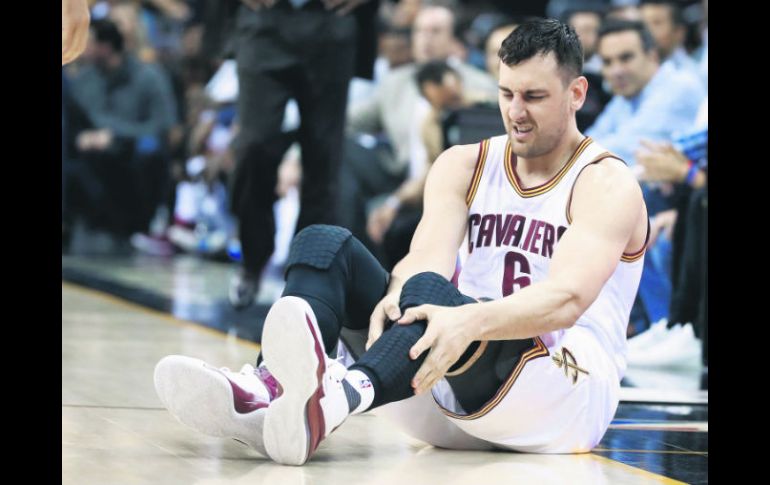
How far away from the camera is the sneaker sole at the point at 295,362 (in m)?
2.73

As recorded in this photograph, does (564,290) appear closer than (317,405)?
No

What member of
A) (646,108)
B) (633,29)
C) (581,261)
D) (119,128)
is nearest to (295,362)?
(581,261)

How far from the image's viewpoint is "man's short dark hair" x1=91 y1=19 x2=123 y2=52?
10.2 meters

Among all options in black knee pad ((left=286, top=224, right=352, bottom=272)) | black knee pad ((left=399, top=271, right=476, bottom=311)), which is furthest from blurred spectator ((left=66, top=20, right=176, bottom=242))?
black knee pad ((left=399, top=271, right=476, bottom=311))

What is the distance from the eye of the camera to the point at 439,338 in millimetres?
2879

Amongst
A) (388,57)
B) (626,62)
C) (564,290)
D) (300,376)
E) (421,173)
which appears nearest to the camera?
(300,376)

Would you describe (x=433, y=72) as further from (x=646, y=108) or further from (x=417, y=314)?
(x=417, y=314)

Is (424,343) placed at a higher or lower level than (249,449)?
higher

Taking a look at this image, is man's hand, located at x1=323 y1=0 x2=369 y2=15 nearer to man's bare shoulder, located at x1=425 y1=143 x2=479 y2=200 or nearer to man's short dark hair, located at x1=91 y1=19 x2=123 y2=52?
man's bare shoulder, located at x1=425 y1=143 x2=479 y2=200

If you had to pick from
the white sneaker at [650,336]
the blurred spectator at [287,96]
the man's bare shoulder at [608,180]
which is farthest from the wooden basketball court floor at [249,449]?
the blurred spectator at [287,96]

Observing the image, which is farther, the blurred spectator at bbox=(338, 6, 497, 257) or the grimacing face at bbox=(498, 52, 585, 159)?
the blurred spectator at bbox=(338, 6, 497, 257)

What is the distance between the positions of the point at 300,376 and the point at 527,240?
31.6 inches

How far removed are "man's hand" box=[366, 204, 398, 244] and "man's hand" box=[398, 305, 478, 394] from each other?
4.78 metres
